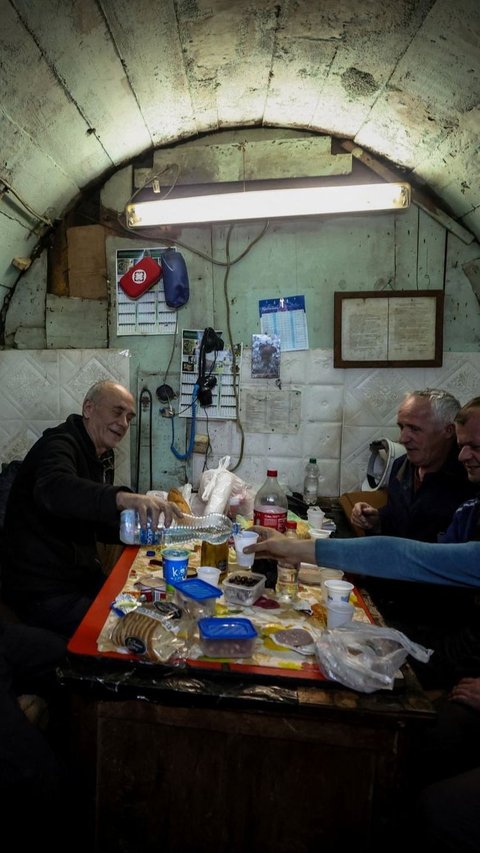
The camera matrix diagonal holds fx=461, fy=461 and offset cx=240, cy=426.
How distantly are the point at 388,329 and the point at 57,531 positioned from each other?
2.58 metres

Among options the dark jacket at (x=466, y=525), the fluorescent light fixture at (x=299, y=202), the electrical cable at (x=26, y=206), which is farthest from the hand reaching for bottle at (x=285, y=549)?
the electrical cable at (x=26, y=206)

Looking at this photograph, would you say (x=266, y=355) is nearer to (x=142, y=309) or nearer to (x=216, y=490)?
(x=142, y=309)

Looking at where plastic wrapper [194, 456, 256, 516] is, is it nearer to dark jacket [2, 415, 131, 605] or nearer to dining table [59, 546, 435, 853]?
dark jacket [2, 415, 131, 605]

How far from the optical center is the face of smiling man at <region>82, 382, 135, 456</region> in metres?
2.49

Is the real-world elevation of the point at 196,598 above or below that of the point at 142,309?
below

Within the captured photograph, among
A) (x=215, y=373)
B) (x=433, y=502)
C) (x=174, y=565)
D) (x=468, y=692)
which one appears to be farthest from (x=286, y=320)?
(x=468, y=692)

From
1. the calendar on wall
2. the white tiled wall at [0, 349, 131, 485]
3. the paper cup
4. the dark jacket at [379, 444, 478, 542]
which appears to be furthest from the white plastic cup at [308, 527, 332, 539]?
the white tiled wall at [0, 349, 131, 485]

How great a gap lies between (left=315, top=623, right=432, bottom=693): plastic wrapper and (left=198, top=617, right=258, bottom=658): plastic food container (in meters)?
0.20

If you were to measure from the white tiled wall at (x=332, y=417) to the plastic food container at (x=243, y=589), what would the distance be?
1.90 m

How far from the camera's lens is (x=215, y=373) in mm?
3547

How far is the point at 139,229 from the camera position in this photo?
3.51 m

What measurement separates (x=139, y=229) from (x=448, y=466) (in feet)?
9.04

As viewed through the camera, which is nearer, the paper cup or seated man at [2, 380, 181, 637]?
the paper cup

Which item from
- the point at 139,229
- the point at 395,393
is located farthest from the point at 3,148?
the point at 395,393
